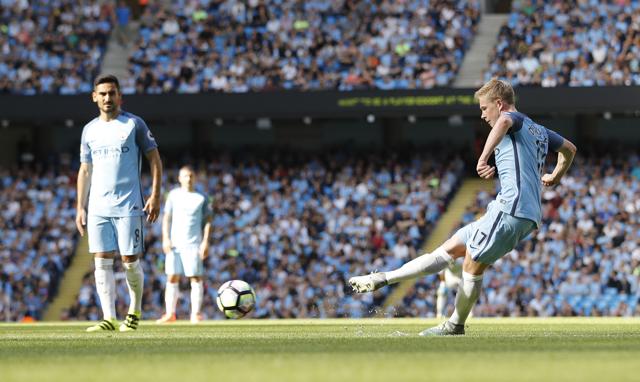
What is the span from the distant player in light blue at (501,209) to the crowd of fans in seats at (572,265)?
17.8 meters

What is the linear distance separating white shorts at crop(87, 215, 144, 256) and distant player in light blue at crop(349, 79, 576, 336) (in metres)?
Result: 3.00

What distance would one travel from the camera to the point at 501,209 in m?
10.2

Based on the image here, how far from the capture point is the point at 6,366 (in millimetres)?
6984

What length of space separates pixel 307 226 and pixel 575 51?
8344 mm

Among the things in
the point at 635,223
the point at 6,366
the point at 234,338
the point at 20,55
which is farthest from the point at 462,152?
the point at 6,366

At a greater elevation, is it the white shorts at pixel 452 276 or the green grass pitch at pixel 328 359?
the white shorts at pixel 452 276

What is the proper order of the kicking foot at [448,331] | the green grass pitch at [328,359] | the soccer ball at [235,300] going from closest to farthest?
the green grass pitch at [328,359] < the kicking foot at [448,331] < the soccer ball at [235,300]

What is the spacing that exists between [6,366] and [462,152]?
28.3m

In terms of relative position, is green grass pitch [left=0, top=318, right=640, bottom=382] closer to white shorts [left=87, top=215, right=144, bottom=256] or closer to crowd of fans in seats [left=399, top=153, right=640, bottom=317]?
white shorts [left=87, top=215, right=144, bottom=256]

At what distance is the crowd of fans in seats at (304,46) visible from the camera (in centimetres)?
3297

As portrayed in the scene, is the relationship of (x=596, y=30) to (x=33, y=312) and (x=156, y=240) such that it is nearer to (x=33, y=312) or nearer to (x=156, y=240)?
(x=156, y=240)

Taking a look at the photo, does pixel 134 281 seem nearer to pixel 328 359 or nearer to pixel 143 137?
pixel 143 137

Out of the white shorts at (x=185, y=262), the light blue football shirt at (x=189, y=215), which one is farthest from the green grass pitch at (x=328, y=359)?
the light blue football shirt at (x=189, y=215)

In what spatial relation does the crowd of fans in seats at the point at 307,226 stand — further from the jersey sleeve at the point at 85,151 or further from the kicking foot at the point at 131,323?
the jersey sleeve at the point at 85,151
